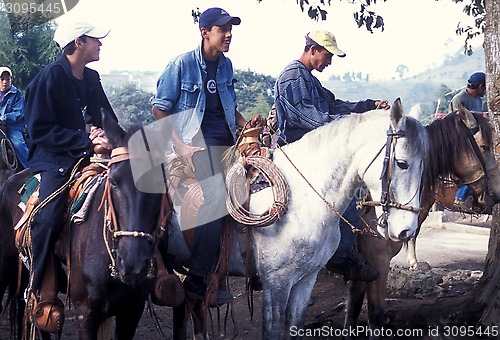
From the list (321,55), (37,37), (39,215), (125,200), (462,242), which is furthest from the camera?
(37,37)

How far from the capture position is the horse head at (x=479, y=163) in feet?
20.2

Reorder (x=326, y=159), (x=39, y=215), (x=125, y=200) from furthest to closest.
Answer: (x=326, y=159), (x=39, y=215), (x=125, y=200)

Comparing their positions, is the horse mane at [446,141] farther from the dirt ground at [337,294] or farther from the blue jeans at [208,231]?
the blue jeans at [208,231]

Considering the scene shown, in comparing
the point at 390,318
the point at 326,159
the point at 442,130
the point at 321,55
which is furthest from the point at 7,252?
the point at 442,130

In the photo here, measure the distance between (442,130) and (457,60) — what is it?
9859 cm

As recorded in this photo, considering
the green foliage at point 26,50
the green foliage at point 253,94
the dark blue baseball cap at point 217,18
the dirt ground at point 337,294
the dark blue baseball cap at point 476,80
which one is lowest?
the dirt ground at point 337,294

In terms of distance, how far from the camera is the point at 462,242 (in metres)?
11.9

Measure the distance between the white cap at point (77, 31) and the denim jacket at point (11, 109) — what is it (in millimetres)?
4679

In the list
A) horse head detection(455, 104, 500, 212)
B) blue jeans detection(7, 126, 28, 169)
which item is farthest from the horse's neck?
blue jeans detection(7, 126, 28, 169)

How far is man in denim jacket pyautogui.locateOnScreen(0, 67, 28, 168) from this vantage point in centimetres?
886

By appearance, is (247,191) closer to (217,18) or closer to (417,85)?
(217,18)

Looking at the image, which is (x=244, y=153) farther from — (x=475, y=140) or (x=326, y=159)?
(x=475, y=140)

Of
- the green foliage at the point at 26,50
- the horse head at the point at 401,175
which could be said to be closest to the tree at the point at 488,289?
the horse head at the point at 401,175

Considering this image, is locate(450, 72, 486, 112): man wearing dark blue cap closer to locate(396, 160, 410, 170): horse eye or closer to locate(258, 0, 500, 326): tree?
locate(258, 0, 500, 326): tree
